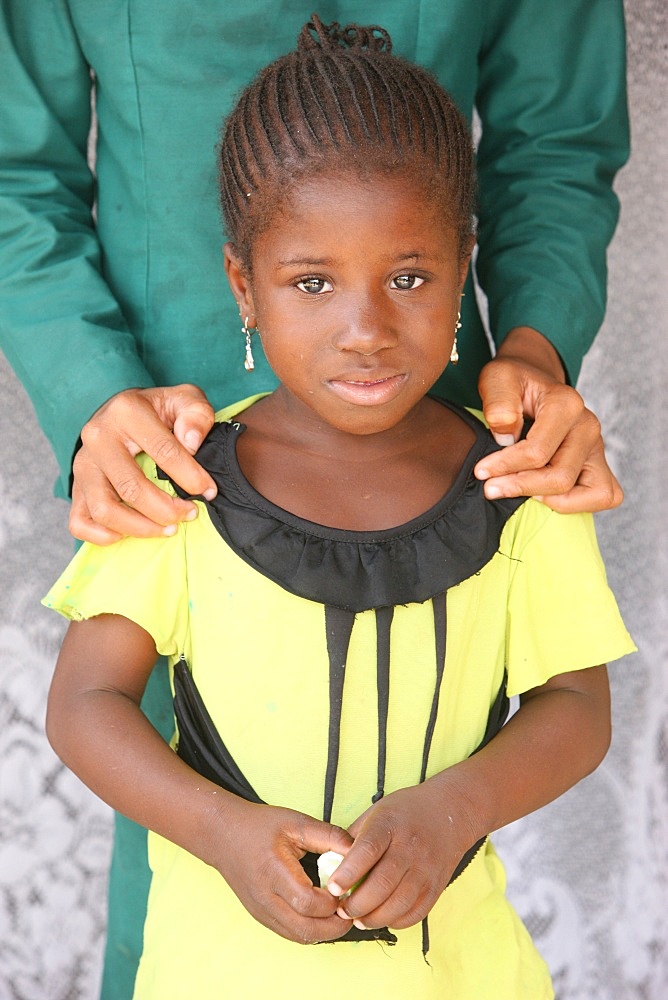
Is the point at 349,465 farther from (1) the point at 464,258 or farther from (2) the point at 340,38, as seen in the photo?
(2) the point at 340,38

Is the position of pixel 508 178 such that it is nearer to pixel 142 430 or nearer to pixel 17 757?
pixel 142 430

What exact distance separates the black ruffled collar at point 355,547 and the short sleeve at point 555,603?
43 millimetres

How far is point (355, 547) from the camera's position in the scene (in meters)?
1.15

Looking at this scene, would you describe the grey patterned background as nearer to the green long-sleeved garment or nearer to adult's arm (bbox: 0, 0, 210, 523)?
the green long-sleeved garment

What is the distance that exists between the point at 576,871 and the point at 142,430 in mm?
1330

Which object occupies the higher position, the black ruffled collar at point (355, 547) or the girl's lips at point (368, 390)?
the girl's lips at point (368, 390)

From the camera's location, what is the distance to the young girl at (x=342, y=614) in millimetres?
1104

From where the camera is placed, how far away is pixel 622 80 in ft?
4.98

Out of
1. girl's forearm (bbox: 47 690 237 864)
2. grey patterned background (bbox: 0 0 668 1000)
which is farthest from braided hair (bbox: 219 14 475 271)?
grey patterned background (bbox: 0 0 668 1000)

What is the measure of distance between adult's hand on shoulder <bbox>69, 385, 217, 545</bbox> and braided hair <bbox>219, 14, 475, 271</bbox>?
0.55 ft

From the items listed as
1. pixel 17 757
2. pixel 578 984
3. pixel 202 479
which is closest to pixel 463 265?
pixel 202 479

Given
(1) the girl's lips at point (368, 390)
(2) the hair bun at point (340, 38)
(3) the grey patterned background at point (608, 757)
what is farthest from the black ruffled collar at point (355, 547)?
(3) the grey patterned background at point (608, 757)

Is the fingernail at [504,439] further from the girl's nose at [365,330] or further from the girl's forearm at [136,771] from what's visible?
the girl's forearm at [136,771]

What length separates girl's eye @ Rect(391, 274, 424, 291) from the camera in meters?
1.13
